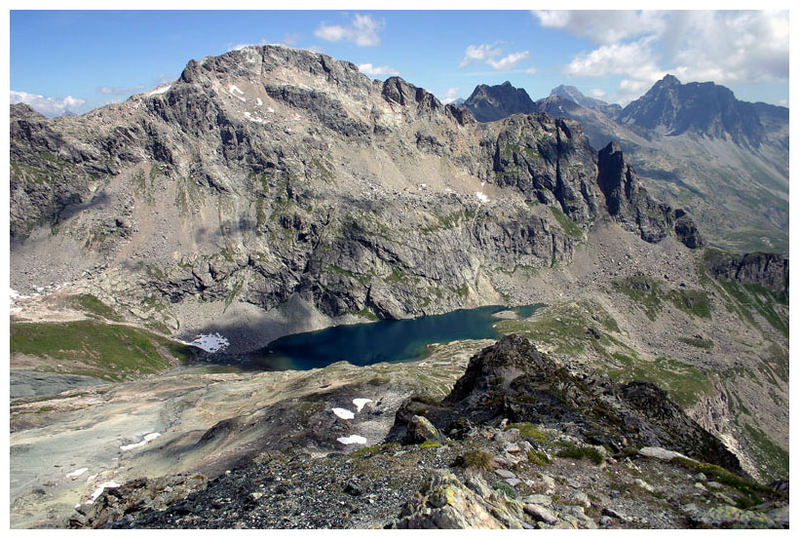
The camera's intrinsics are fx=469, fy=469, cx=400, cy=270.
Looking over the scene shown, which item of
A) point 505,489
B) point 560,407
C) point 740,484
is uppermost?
point 505,489

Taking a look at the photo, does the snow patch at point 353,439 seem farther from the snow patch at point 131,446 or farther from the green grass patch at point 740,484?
the green grass patch at point 740,484

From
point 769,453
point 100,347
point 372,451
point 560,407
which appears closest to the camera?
point 372,451

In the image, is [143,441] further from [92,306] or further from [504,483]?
[92,306]

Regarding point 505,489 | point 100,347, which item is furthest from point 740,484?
point 100,347

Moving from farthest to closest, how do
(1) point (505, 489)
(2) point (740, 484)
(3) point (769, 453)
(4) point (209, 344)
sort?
(4) point (209, 344)
(3) point (769, 453)
(2) point (740, 484)
(1) point (505, 489)

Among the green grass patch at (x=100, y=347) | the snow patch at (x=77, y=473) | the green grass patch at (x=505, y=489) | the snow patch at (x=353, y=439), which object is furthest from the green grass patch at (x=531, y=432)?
the green grass patch at (x=100, y=347)

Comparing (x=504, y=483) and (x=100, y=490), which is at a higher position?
(x=504, y=483)
